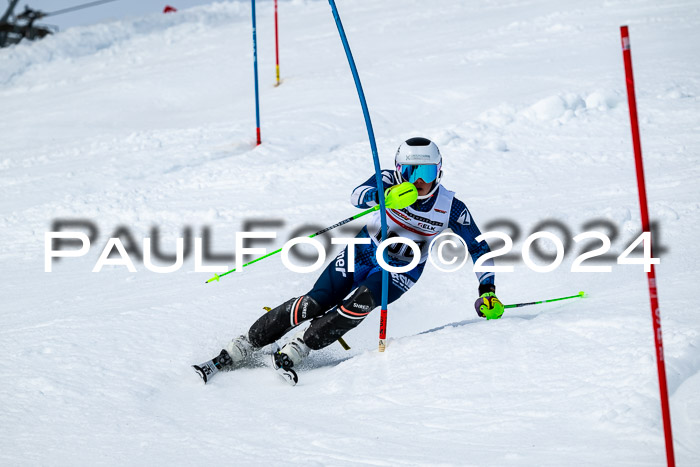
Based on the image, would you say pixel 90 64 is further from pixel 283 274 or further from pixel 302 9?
pixel 283 274

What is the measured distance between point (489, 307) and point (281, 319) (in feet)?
4.06

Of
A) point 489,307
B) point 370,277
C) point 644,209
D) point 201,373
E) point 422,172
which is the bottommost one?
point 201,373

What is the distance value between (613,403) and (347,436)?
45.8 inches

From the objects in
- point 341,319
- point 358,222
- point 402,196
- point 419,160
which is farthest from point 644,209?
point 358,222

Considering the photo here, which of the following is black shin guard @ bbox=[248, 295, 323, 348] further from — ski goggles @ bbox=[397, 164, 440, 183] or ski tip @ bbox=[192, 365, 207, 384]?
ski goggles @ bbox=[397, 164, 440, 183]

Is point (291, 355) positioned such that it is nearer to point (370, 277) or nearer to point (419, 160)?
point (370, 277)

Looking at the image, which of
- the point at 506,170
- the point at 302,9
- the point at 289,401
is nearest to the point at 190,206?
the point at 506,170

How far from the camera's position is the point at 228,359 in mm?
4164

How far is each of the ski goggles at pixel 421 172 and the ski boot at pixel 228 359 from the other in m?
1.40

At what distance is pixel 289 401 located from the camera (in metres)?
3.70

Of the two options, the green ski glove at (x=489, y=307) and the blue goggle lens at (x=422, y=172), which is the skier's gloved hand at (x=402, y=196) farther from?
the green ski glove at (x=489, y=307)

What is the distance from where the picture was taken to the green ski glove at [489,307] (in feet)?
13.6

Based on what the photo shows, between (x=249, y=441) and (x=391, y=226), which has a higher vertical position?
(x=391, y=226)

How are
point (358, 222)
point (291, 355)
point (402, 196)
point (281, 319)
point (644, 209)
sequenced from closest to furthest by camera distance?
point (644, 209) → point (402, 196) → point (291, 355) → point (281, 319) → point (358, 222)
